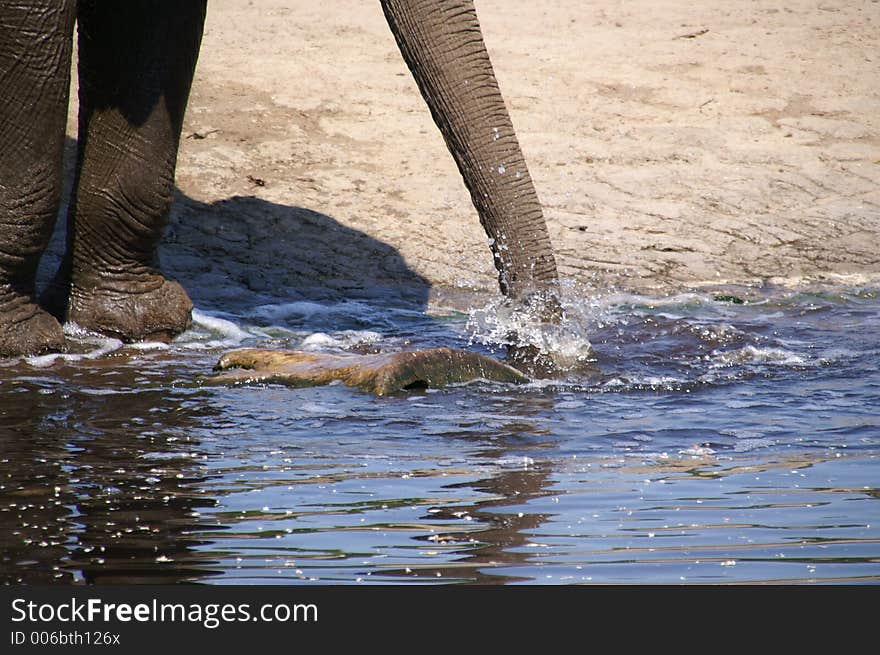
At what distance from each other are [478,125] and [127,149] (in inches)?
73.6

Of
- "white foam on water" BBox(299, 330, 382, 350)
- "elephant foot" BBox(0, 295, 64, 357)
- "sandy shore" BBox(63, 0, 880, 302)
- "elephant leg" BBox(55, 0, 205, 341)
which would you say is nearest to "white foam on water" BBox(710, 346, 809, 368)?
"white foam on water" BBox(299, 330, 382, 350)

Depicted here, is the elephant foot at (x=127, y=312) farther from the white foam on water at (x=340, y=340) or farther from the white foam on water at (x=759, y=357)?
the white foam on water at (x=759, y=357)

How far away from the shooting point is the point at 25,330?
6.20m

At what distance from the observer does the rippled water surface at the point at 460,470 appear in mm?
3355

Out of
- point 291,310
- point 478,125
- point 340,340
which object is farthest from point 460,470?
point 291,310

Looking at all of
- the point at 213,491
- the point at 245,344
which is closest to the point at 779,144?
the point at 245,344

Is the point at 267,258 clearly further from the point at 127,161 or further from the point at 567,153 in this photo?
the point at 567,153

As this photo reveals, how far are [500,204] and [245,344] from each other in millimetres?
1609

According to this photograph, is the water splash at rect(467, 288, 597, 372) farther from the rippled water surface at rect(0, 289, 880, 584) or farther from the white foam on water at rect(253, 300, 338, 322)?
the white foam on water at rect(253, 300, 338, 322)

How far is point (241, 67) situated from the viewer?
34.2 feet

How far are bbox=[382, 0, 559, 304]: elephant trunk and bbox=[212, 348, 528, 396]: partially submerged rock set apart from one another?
346mm

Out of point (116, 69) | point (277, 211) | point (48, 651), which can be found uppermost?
point (116, 69)

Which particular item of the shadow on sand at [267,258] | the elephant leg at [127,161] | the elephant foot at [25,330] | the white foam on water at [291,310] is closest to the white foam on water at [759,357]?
the shadow on sand at [267,258]

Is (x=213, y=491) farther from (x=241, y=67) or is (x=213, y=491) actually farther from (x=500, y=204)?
(x=241, y=67)
